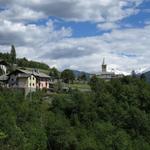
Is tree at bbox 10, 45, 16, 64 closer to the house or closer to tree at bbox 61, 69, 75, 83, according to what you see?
tree at bbox 61, 69, 75, 83

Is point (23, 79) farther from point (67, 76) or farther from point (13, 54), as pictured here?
point (13, 54)

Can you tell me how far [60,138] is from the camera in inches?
2238

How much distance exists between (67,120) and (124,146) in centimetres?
890

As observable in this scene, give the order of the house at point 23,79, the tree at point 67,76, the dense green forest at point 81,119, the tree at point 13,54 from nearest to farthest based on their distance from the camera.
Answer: the dense green forest at point 81,119 → the house at point 23,79 → the tree at point 67,76 → the tree at point 13,54

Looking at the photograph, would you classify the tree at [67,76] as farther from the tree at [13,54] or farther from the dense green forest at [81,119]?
the dense green forest at [81,119]

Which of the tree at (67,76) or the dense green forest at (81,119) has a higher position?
the tree at (67,76)

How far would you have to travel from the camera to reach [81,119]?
214 feet

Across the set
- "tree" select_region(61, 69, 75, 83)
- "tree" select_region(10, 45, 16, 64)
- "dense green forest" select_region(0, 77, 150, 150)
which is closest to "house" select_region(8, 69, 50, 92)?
"dense green forest" select_region(0, 77, 150, 150)

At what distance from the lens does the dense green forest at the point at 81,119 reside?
54.8 metres

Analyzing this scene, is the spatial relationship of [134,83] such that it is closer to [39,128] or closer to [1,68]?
[39,128]

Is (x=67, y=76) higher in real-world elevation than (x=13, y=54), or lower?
lower

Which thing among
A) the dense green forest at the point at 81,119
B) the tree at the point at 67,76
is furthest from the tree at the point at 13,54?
the dense green forest at the point at 81,119

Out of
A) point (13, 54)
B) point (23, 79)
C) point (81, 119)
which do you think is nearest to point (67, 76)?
point (23, 79)

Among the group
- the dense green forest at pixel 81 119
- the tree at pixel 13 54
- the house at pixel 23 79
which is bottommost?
the dense green forest at pixel 81 119
